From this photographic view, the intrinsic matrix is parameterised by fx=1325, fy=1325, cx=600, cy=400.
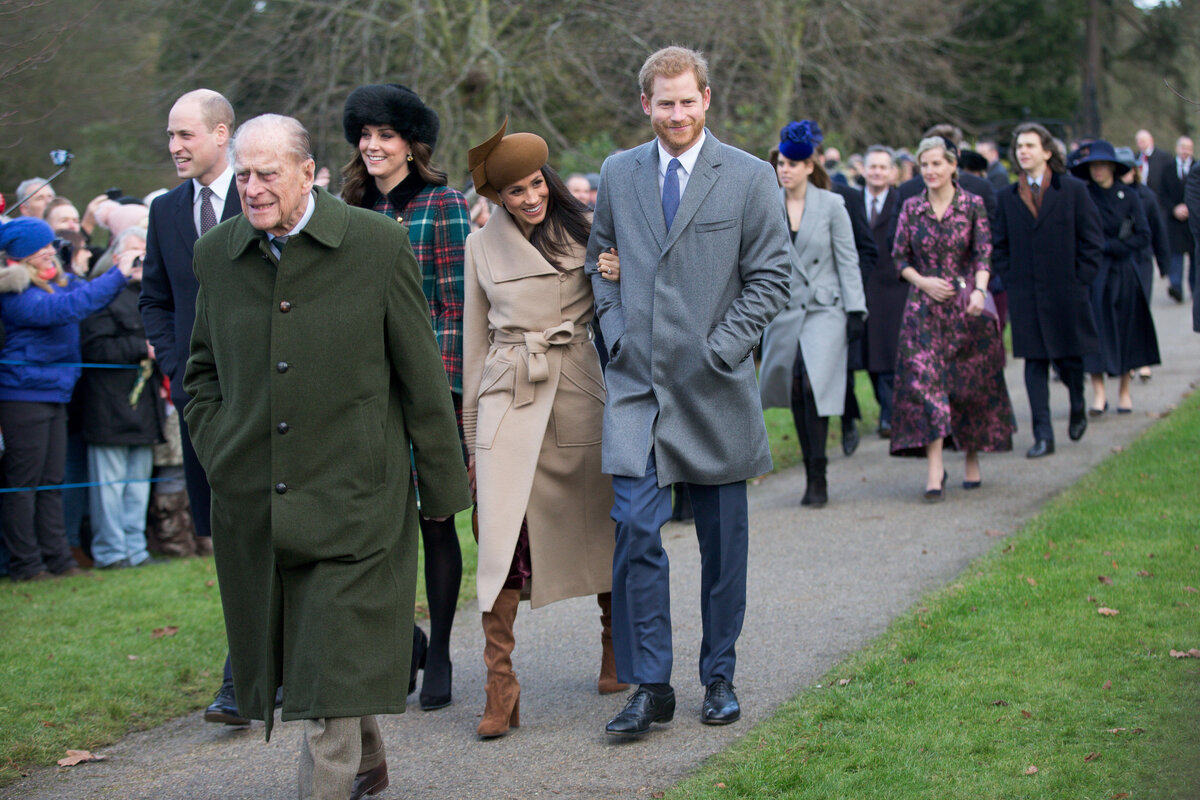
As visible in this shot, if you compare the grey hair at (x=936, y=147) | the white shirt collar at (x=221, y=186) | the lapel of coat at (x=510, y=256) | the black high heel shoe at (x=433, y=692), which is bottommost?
the black high heel shoe at (x=433, y=692)

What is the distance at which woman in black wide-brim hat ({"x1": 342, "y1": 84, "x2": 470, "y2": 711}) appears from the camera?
535cm

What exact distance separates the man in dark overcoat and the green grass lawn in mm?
3180

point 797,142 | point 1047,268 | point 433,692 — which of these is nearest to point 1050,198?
point 1047,268

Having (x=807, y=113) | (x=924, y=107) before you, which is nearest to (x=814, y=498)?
(x=807, y=113)

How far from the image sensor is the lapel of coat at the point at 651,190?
4.98m

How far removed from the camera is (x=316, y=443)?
3.89 m

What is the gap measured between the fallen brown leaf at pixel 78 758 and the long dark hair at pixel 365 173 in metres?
2.41

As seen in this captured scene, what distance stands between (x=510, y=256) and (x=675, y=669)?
1904 mm

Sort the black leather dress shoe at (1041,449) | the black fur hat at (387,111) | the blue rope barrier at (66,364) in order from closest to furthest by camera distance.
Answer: the black fur hat at (387,111) < the blue rope barrier at (66,364) < the black leather dress shoe at (1041,449)

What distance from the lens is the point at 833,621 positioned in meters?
6.19

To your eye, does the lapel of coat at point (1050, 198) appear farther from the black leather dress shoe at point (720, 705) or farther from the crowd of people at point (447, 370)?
the black leather dress shoe at point (720, 705)

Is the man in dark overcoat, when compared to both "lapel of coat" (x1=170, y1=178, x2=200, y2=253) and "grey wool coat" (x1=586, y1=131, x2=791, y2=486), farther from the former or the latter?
"lapel of coat" (x1=170, y1=178, x2=200, y2=253)

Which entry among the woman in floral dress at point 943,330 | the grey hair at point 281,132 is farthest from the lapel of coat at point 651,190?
Answer: the woman in floral dress at point 943,330

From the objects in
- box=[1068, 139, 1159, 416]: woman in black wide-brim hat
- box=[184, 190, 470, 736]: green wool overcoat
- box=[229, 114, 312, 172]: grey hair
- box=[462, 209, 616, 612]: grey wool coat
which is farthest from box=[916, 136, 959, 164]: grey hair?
box=[229, 114, 312, 172]: grey hair
